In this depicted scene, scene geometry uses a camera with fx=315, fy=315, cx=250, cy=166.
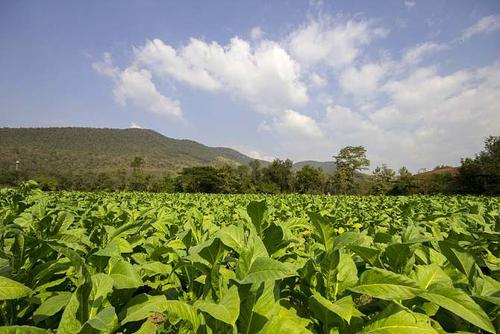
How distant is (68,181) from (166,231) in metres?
84.0

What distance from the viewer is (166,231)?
3.44 meters

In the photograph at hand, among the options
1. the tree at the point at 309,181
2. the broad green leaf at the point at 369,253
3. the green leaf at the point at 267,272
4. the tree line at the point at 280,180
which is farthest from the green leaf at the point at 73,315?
the tree at the point at 309,181

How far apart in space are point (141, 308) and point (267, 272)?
0.52 metres

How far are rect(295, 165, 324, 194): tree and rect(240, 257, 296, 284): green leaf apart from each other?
3297 inches

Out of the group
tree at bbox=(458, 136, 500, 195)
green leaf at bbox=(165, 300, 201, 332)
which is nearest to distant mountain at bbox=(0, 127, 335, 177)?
tree at bbox=(458, 136, 500, 195)

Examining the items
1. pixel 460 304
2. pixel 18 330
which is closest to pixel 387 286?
pixel 460 304

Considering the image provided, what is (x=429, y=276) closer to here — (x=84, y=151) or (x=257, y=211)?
(x=257, y=211)

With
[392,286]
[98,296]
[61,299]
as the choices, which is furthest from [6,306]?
[392,286]

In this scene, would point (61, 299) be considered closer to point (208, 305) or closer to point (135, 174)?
point (208, 305)

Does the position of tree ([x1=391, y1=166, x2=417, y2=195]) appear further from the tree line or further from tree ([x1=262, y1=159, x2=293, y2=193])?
tree ([x1=262, y1=159, x2=293, y2=193])

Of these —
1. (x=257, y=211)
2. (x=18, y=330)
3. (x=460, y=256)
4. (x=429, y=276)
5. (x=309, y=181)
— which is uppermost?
(x=309, y=181)

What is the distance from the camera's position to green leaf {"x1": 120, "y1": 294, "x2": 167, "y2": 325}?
1176 mm

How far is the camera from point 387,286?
4.31ft

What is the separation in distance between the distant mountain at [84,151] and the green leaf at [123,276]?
10075 cm
